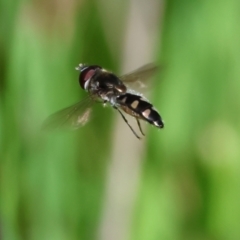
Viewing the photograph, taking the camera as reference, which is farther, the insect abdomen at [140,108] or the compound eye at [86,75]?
the compound eye at [86,75]

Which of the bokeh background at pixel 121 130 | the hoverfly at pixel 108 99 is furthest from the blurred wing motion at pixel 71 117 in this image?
the bokeh background at pixel 121 130

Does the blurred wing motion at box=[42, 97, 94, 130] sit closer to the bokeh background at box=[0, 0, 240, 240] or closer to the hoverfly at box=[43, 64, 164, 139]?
the hoverfly at box=[43, 64, 164, 139]

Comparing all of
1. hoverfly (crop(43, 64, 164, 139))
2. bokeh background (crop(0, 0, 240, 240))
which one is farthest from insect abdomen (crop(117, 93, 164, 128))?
bokeh background (crop(0, 0, 240, 240))

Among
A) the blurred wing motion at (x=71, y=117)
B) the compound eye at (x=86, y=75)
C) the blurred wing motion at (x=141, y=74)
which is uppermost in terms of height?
the compound eye at (x=86, y=75)

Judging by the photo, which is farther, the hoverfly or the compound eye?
the compound eye

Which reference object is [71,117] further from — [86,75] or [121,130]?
[121,130]

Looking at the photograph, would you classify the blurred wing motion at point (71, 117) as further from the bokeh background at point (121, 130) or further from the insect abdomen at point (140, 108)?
the bokeh background at point (121, 130)

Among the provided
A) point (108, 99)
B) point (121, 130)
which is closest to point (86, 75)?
point (108, 99)

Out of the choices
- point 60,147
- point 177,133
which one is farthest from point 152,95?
point 60,147
